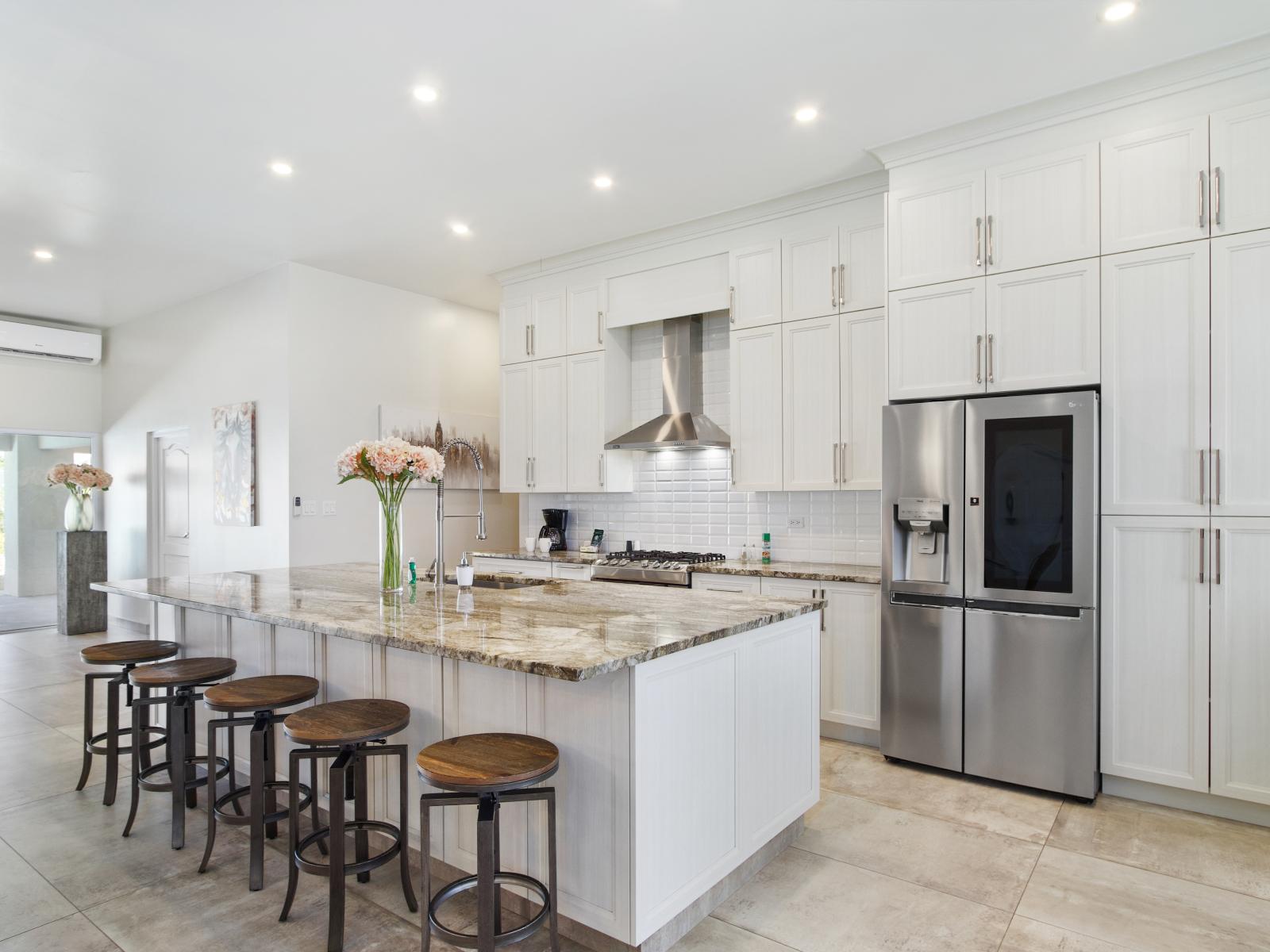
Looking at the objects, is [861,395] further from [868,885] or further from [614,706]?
[614,706]

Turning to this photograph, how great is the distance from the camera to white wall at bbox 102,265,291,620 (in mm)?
5492

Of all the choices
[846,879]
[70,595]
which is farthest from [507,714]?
[70,595]

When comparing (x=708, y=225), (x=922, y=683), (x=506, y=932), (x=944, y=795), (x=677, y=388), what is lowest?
(x=944, y=795)

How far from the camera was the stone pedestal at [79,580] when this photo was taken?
22.2ft

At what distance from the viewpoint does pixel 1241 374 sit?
2859mm

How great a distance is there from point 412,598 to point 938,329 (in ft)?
8.73

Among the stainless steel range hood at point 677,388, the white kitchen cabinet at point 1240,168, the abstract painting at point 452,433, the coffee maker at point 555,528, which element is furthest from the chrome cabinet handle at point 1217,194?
the abstract painting at point 452,433

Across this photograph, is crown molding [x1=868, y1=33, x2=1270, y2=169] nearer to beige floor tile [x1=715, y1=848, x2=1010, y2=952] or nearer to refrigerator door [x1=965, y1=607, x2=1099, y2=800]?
refrigerator door [x1=965, y1=607, x2=1099, y2=800]

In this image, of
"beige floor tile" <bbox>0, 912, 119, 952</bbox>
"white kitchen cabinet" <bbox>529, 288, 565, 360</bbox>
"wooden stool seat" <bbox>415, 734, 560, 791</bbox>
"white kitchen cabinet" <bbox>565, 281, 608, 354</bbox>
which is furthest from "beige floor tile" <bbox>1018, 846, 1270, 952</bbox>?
"white kitchen cabinet" <bbox>529, 288, 565, 360</bbox>

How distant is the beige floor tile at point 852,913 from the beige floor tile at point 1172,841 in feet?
2.42

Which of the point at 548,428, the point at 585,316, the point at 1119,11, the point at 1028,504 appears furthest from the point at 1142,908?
the point at 585,316

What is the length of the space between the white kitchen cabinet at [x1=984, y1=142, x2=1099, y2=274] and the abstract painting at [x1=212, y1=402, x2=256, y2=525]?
5.11m

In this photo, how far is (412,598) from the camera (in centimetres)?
293

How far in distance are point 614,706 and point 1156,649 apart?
7.96 ft
